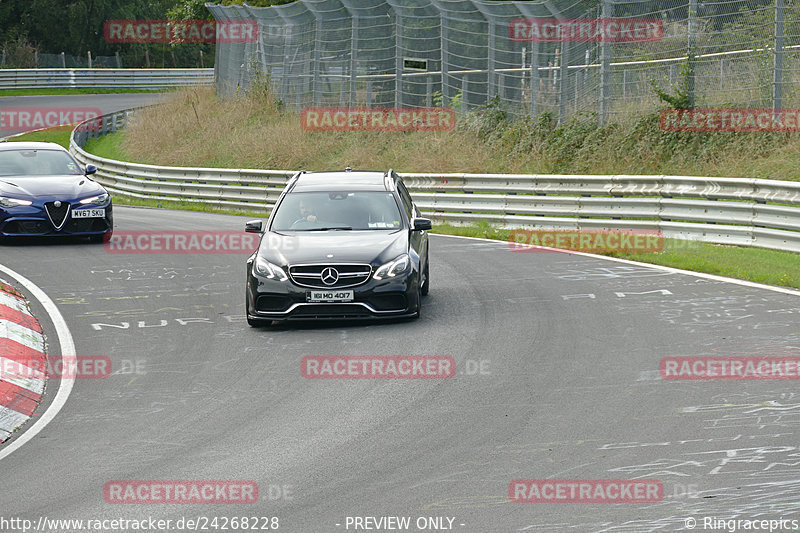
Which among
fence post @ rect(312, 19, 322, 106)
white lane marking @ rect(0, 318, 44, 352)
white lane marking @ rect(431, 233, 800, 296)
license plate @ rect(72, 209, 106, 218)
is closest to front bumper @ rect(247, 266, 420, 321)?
white lane marking @ rect(0, 318, 44, 352)

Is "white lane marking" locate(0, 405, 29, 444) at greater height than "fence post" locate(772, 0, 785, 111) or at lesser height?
lesser

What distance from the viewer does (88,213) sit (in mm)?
18812

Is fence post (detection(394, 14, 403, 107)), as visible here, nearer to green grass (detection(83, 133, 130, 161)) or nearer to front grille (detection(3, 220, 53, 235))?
green grass (detection(83, 133, 130, 161))

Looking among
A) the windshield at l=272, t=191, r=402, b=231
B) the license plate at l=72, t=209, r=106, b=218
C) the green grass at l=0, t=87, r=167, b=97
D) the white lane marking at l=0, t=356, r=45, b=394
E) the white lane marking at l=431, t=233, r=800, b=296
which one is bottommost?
the white lane marking at l=0, t=356, r=45, b=394

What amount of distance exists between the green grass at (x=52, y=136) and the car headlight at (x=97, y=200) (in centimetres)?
2629

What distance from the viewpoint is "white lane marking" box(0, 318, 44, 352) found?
11.2 metres

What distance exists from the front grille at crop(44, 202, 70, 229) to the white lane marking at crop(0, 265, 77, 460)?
2119 millimetres

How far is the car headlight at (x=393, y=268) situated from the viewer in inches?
465

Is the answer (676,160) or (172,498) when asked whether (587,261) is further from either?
(172,498)

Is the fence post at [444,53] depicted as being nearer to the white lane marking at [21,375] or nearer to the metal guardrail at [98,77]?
the white lane marking at [21,375]

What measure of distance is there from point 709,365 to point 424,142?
2069 cm

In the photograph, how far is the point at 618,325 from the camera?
38.1 feet

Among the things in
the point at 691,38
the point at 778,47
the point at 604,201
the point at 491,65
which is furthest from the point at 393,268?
the point at 491,65

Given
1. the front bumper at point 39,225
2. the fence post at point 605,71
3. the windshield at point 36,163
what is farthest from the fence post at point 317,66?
the front bumper at point 39,225
